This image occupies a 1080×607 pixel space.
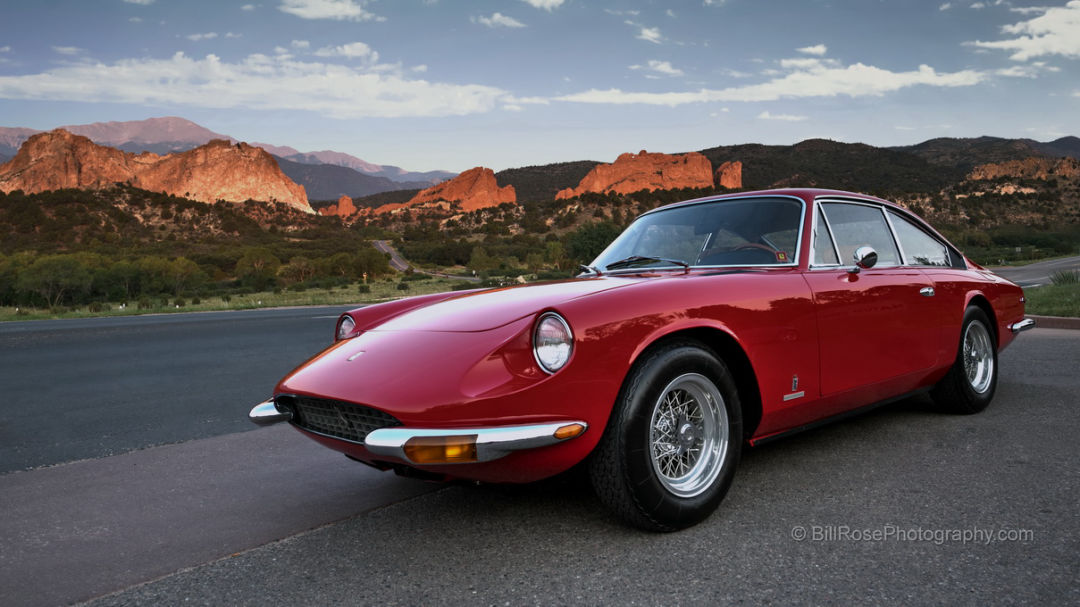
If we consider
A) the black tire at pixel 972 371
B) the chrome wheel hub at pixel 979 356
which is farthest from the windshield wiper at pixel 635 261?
the chrome wheel hub at pixel 979 356

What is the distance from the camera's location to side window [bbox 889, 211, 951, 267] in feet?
14.6

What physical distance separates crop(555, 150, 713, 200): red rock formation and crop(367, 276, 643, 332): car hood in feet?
408

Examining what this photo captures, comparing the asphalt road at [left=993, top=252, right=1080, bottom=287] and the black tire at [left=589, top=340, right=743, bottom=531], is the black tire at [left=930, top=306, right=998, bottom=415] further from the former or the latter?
the asphalt road at [left=993, top=252, right=1080, bottom=287]

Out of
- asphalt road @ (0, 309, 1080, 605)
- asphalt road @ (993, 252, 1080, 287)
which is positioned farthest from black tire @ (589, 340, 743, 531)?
asphalt road @ (993, 252, 1080, 287)

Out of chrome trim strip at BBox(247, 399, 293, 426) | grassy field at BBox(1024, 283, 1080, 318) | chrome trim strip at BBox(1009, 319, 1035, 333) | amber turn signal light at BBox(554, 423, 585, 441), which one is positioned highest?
amber turn signal light at BBox(554, 423, 585, 441)

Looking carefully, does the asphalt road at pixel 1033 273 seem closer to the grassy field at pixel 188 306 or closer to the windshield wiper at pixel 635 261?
the windshield wiper at pixel 635 261

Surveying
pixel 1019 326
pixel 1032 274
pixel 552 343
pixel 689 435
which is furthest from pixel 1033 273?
pixel 552 343

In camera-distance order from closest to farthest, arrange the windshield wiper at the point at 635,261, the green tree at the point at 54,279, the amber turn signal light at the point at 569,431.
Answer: the amber turn signal light at the point at 569,431 → the windshield wiper at the point at 635,261 → the green tree at the point at 54,279

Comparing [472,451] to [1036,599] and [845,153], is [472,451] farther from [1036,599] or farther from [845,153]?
[845,153]

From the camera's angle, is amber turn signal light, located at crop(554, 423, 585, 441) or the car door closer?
amber turn signal light, located at crop(554, 423, 585, 441)

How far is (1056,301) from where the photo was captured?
37.7ft

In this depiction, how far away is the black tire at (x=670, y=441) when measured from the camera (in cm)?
257

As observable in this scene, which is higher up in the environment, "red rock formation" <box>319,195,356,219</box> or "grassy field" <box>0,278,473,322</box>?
"red rock formation" <box>319,195,356,219</box>

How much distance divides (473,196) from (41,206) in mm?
79417
